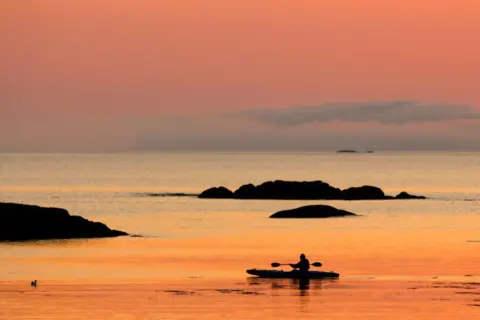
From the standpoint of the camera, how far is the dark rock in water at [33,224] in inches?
3420

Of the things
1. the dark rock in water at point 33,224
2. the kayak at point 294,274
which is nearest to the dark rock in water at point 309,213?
the dark rock in water at point 33,224

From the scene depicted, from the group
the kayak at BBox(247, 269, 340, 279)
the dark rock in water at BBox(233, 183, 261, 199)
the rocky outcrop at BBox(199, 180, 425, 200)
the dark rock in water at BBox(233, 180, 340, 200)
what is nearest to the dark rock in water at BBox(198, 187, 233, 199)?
the rocky outcrop at BBox(199, 180, 425, 200)

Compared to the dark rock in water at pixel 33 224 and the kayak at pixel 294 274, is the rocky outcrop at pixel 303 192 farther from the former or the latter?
the kayak at pixel 294 274

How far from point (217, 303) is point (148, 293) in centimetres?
485

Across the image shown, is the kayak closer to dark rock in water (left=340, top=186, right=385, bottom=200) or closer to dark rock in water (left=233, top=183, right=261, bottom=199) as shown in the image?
dark rock in water (left=233, top=183, right=261, bottom=199)

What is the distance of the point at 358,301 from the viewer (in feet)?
182

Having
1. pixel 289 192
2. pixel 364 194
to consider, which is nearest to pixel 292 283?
pixel 289 192

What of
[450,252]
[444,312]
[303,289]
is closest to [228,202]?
[450,252]

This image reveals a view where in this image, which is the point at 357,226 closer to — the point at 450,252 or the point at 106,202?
the point at 450,252

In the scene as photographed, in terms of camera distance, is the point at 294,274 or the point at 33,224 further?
the point at 33,224

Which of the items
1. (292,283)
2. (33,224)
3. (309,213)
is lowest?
(292,283)

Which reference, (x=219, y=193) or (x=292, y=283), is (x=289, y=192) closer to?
(x=219, y=193)

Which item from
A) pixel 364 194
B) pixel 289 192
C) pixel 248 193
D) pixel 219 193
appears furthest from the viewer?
pixel 219 193

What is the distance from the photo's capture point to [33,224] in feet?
286
